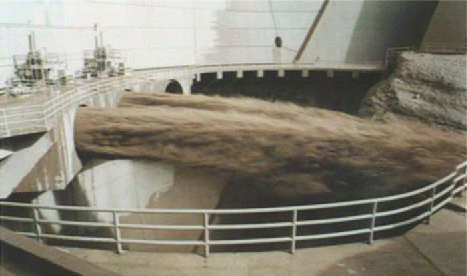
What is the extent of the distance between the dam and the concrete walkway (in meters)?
0.25

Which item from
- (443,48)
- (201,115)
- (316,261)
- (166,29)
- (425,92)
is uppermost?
(166,29)

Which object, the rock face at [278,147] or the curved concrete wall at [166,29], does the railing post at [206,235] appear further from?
the curved concrete wall at [166,29]

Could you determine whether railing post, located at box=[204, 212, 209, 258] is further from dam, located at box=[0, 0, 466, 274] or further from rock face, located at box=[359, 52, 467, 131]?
rock face, located at box=[359, 52, 467, 131]

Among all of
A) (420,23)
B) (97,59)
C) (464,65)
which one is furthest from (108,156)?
(420,23)

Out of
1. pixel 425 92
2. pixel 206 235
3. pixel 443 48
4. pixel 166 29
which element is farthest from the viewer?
pixel 166 29

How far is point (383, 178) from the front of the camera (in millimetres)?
15727

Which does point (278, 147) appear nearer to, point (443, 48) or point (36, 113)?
point (36, 113)

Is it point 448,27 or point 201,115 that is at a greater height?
point 448,27

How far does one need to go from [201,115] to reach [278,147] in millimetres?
5263

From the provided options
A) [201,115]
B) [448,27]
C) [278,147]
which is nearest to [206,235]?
[278,147]

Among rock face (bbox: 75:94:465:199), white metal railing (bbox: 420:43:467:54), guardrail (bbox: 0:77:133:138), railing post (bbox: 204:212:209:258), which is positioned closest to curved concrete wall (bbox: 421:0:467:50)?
white metal railing (bbox: 420:43:467:54)

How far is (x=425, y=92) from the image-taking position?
23297 mm

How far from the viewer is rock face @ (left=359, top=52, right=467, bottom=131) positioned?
22281 millimetres

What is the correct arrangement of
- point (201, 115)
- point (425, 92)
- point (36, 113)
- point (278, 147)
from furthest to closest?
point (425, 92), point (201, 115), point (278, 147), point (36, 113)
